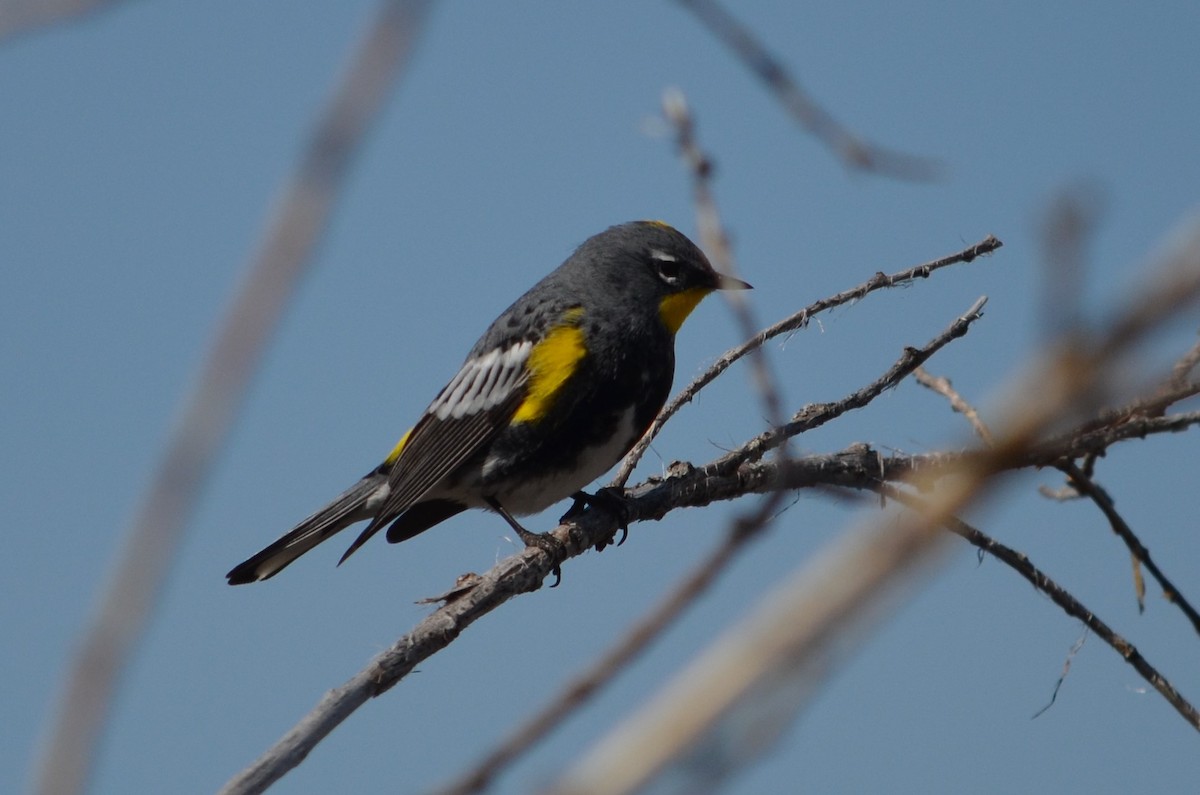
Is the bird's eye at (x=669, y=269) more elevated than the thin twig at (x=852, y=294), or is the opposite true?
the bird's eye at (x=669, y=269)

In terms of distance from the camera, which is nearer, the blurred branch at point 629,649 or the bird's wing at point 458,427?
the blurred branch at point 629,649

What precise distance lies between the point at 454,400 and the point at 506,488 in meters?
0.77

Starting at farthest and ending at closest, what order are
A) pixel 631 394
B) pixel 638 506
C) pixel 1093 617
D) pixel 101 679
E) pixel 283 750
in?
pixel 631 394
pixel 638 506
pixel 1093 617
pixel 283 750
pixel 101 679

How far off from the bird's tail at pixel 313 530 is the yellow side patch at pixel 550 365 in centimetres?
125

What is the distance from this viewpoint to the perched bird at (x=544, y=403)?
683cm

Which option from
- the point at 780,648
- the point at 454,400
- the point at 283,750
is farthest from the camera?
the point at 454,400

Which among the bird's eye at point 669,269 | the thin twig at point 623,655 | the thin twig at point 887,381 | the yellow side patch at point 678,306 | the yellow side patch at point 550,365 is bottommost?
the thin twig at point 623,655

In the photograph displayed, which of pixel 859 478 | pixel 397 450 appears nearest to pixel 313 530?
pixel 397 450

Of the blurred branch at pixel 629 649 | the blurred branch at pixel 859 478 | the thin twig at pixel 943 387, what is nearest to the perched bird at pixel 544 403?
the blurred branch at pixel 859 478

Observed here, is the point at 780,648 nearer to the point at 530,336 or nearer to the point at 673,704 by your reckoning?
the point at 673,704

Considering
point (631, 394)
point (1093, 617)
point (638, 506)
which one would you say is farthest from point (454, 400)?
point (1093, 617)

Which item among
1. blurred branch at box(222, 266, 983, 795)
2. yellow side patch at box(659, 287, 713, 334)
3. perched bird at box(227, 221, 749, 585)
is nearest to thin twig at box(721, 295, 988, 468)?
blurred branch at box(222, 266, 983, 795)

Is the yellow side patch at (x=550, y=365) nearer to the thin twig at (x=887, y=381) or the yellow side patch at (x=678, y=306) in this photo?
the yellow side patch at (x=678, y=306)

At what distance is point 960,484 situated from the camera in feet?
2.76
